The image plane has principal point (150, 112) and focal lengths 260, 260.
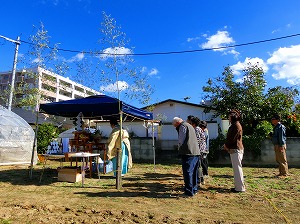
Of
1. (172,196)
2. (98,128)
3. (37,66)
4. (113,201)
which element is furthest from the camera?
(98,128)

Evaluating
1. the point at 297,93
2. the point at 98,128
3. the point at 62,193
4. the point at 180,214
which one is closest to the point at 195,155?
the point at 180,214

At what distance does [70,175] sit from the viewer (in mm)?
6934

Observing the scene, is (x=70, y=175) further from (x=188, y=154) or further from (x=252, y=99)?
(x=252, y=99)

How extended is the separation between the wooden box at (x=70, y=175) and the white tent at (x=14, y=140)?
5.04 m

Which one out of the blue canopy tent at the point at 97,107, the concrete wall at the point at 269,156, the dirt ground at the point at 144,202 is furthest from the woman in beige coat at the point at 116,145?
the concrete wall at the point at 269,156

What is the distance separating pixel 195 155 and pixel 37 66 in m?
6.40

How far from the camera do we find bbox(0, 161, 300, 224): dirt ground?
12.8 feet

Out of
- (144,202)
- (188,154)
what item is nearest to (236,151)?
(188,154)

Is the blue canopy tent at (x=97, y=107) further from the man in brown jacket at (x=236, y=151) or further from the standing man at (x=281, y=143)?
the standing man at (x=281, y=143)

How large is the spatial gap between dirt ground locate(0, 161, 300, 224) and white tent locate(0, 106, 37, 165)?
4.46 metres

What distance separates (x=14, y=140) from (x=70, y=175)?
5.77 m

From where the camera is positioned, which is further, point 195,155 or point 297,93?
point 297,93

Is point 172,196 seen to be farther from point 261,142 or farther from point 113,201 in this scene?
point 261,142

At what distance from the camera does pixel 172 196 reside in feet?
17.4
